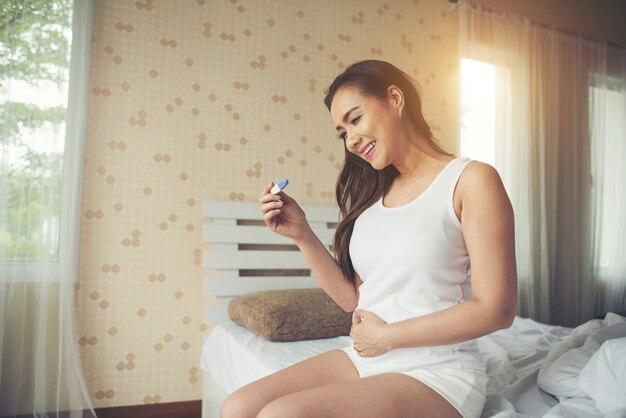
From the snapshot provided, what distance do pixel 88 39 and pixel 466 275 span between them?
205cm

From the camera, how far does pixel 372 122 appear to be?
3.45 feet

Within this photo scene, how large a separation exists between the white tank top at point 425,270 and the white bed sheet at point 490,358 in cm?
18

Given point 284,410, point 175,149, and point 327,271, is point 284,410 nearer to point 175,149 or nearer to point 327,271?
point 327,271

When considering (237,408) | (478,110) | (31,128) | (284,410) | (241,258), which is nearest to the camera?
(284,410)

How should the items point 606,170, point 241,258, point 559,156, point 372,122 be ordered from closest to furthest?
point 372,122 → point 241,258 → point 559,156 → point 606,170

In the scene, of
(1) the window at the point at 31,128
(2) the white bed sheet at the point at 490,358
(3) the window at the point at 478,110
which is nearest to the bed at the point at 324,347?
(2) the white bed sheet at the point at 490,358

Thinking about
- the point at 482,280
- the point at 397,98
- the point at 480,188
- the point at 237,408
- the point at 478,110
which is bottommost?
the point at 237,408

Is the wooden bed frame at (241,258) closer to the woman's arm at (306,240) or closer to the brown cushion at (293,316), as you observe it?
the brown cushion at (293,316)

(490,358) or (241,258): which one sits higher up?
(241,258)

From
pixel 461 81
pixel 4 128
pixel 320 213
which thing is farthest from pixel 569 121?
pixel 4 128

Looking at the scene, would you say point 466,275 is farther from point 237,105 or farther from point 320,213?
point 237,105

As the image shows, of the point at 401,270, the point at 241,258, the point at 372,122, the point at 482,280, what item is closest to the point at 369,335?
the point at 401,270

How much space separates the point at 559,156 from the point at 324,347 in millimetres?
2584

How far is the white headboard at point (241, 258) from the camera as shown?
7.54 ft
